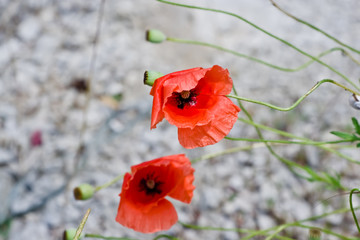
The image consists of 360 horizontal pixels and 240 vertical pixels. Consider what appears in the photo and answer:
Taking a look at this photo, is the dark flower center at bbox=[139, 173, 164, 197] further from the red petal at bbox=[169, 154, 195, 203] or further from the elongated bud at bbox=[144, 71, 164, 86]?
the elongated bud at bbox=[144, 71, 164, 86]

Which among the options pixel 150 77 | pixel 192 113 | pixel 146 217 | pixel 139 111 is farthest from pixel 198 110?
pixel 139 111

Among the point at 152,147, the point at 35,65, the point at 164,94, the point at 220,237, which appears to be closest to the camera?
the point at 164,94

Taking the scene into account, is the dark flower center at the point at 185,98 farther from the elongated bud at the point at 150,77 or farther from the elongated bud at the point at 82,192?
the elongated bud at the point at 82,192

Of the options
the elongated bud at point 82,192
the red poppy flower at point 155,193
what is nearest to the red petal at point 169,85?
the red poppy flower at point 155,193

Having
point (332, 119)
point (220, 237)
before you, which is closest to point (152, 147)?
point (220, 237)

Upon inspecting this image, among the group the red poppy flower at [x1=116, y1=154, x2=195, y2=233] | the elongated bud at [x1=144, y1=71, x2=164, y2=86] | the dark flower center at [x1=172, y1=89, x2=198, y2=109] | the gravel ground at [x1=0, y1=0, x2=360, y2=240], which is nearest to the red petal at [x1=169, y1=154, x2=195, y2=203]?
the red poppy flower at [x1=116, y1=154, x2=195, y2=233]

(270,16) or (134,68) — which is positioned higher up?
(270,16)

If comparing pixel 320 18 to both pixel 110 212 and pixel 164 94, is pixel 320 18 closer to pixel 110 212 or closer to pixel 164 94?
pixel 110 212
